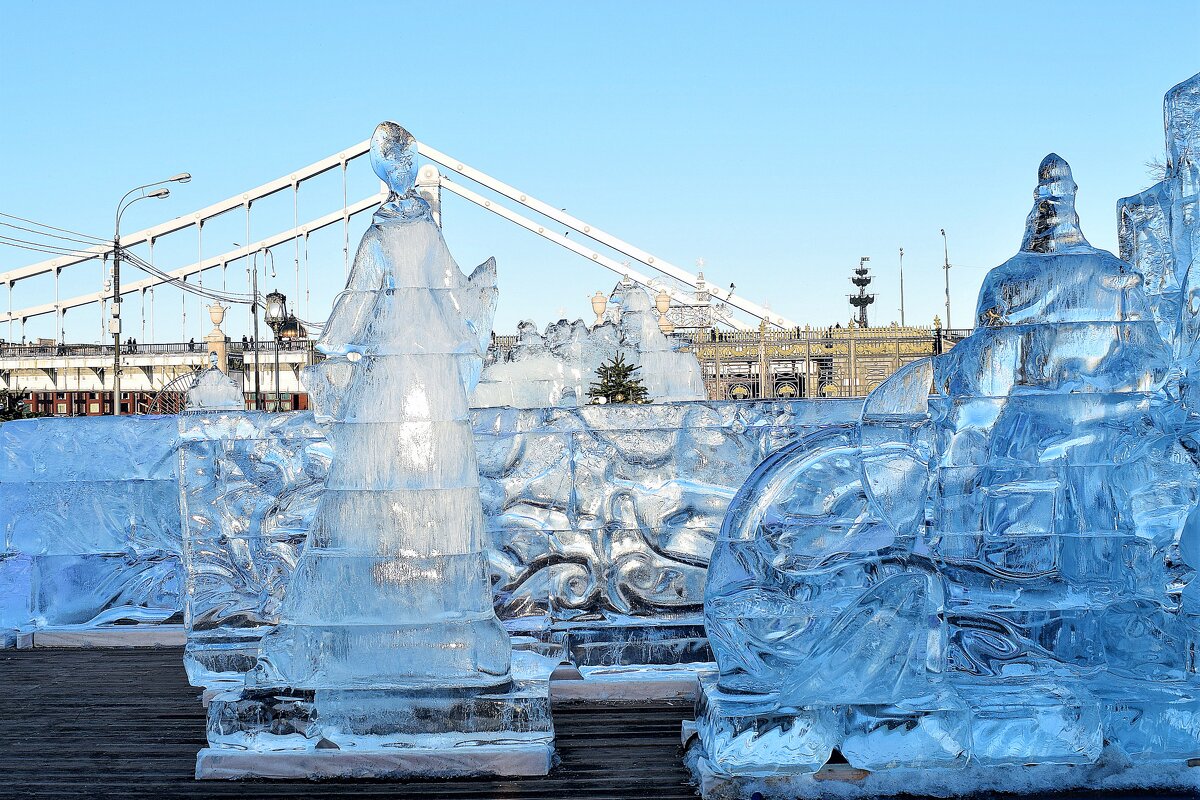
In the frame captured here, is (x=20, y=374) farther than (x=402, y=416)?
Yes

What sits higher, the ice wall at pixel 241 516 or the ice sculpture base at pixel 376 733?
the ice wall at pixel 241 516

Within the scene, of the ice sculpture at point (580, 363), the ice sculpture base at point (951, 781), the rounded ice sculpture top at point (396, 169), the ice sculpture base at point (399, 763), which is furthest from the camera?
the ice sculpture at point (580, 363)

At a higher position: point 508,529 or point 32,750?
point 508,529

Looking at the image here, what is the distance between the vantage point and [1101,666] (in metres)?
4.41

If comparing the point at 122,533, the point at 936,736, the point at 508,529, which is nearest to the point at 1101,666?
the point at 936,736

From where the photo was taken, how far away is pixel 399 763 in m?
4.58

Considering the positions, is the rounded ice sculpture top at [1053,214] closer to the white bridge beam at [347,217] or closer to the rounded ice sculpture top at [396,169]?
the rounded ice sculpture top at [396,169]

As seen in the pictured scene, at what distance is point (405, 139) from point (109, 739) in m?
2.72

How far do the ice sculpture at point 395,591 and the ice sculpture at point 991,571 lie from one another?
2.89 feet

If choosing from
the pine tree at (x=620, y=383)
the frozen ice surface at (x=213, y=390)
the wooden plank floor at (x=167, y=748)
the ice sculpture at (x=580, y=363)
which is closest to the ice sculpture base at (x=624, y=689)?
the wooden plank floor at (x=167, y=748)

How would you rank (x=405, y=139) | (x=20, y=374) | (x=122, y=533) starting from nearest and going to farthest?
(x=405, y=139) → (x=122, y=533) → (x=20, y=374)

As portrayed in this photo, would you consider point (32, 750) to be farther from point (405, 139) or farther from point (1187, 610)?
point (1187, 610)

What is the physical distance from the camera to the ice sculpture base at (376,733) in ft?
15.0

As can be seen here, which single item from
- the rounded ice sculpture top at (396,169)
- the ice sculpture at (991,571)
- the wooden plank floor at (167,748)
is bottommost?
the wooden plank floor at (167,748)
